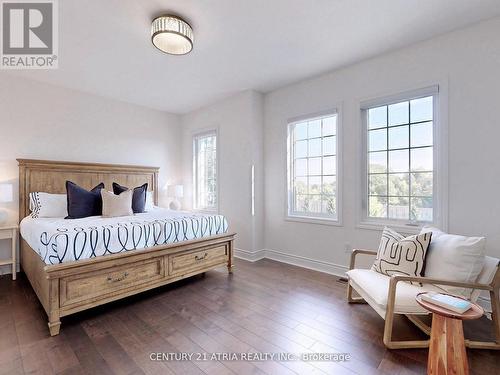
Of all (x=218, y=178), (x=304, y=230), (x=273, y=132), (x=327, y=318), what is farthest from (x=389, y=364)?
(x=218, y=178)

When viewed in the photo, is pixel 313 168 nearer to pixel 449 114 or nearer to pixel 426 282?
pixel 449 114

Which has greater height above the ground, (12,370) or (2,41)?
(2,41)

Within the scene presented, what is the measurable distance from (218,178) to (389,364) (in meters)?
3.38

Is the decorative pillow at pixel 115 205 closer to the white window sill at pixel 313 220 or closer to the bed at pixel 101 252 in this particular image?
the bed at pixel 101 252

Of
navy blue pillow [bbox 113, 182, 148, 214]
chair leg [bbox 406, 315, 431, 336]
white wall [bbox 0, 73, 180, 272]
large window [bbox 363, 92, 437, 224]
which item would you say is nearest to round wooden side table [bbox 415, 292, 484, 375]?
chair leg [bbox 406, 315, 431, 336]

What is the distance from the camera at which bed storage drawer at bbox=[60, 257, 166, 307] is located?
6.63ft

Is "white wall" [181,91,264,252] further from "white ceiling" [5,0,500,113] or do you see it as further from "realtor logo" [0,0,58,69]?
"realtor logo" [0,0,58,69]

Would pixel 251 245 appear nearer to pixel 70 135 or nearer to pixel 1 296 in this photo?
pixel 1 296

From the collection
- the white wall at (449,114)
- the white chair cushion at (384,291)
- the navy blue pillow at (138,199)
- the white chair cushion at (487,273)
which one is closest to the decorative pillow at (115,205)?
the navy blue pillow at (138,199)

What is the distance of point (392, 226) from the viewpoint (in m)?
2.77

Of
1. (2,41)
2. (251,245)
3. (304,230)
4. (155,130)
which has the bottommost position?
(251,245)

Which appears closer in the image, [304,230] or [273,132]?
[304,230]

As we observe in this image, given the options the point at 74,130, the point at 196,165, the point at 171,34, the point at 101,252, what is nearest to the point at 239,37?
the point at 171,34

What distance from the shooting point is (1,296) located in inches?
101
